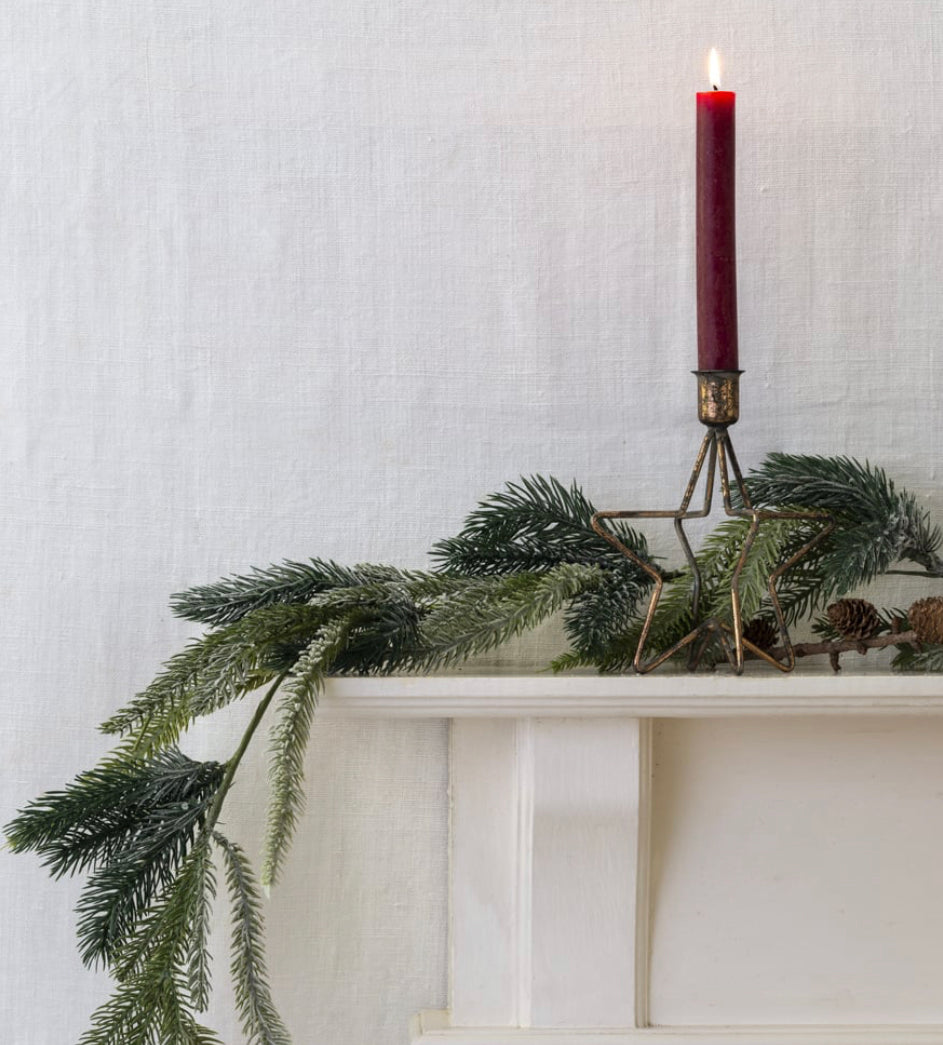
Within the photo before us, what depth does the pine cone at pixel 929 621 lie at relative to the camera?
→ 55 centimetres

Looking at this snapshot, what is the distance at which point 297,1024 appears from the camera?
2.10 ft

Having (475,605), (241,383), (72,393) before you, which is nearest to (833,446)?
(475,605)

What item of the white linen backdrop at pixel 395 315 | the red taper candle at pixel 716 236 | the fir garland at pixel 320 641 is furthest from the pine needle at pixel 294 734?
the red taper candle at pixel 716 236

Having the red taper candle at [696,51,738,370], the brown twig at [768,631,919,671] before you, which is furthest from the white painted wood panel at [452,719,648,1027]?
the red taper candle at [696,51,738,370]

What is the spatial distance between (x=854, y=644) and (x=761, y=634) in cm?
Result: 5

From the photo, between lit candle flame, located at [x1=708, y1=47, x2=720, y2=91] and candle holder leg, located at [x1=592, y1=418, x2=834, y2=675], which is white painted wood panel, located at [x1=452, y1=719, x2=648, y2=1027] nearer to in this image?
candle holder leg, located at [x1=592, y1=418, x2=834, y2=675]

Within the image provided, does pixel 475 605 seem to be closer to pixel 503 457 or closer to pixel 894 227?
pixel 503 457

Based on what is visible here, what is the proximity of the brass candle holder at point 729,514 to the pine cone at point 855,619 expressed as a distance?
0.03 meters

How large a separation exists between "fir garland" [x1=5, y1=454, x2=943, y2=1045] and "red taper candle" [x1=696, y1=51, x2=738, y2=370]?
0.10m

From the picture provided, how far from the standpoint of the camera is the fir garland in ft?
1.71

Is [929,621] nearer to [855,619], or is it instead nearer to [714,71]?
[855,619]

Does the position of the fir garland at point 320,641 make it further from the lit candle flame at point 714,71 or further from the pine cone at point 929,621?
the lit candle flame at point 714,71

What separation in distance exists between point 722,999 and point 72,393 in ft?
1.76

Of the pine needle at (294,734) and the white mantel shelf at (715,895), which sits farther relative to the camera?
the white mantel shelf at (715,895)
